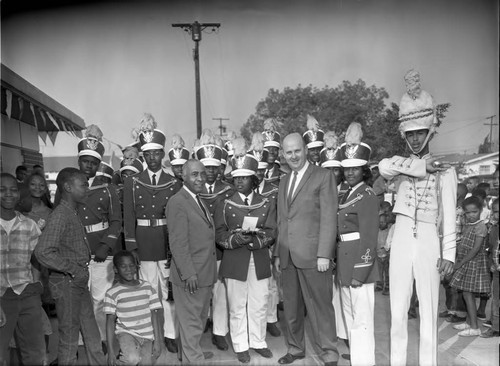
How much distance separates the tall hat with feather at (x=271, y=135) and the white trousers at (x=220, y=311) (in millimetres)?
2265

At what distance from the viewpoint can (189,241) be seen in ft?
14.2

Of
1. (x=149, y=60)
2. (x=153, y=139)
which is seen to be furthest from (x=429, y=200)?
(x=149, y=60)

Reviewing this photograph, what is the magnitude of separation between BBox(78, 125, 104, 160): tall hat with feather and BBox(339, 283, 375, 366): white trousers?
321cm

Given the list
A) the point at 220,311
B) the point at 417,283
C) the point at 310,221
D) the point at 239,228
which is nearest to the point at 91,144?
the point at 239,228

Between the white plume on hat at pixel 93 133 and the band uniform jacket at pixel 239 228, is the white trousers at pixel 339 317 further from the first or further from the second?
the white plume on hat at pixel 93 133

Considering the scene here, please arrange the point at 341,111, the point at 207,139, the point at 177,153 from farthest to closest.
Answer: the point at 341,111
the point at 177,153
the point at 207,139

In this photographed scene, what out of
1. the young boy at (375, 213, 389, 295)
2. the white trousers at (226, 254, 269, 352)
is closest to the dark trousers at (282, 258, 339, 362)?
the white trousers at (226, 254, 269, 352)

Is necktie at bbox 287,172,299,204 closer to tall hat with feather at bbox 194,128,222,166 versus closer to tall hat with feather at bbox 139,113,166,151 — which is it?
tall hat with feather at bbox 194,128,222,166

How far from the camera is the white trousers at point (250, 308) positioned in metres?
4.77

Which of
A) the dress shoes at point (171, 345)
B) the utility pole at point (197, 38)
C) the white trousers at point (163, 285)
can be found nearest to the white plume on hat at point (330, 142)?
the utility pole at point (197, 38)

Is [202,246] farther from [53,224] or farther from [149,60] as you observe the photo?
[149,60]

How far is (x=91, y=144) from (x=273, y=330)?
119 inches

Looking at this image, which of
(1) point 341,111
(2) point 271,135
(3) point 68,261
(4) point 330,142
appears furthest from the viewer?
(1) point 341,111

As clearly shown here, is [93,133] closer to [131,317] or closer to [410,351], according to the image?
[131,317]
